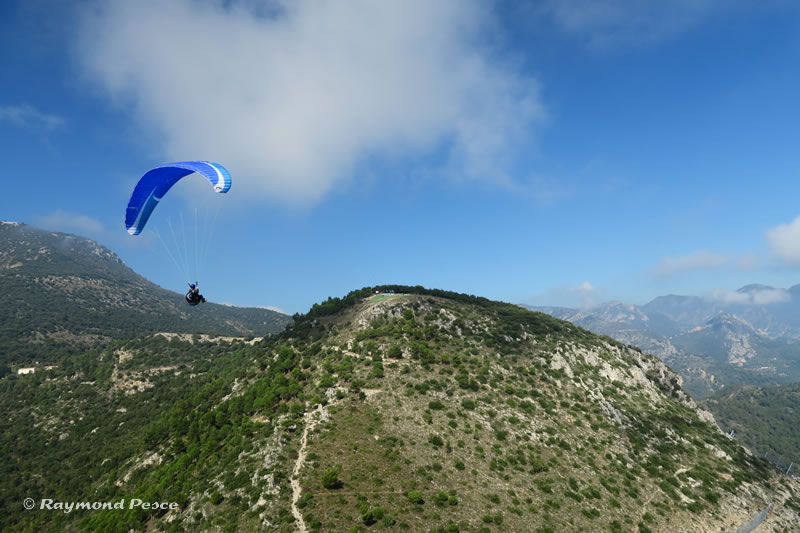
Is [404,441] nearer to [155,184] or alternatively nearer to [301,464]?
[301,464]

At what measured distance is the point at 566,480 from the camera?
44.7 metres

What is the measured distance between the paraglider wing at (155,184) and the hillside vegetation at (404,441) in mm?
31472

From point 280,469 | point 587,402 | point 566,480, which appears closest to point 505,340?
point 587,402

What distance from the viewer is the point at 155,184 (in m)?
40.1

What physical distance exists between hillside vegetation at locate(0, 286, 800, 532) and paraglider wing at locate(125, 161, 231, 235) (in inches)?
1239

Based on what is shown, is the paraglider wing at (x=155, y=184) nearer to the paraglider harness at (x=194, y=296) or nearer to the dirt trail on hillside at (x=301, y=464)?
the paraglider harness at (x=194, y=296)

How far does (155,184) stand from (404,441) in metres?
44.2

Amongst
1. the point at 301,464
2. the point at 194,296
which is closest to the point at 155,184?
the point at 194,296

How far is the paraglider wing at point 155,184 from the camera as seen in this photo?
3666cm

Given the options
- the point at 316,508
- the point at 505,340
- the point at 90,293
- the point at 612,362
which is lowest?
the point at 316,508

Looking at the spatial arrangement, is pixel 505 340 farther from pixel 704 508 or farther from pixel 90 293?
pixel 90 293

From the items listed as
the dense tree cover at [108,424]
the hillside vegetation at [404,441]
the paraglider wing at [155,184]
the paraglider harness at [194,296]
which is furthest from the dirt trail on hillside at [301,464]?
the paraglider wing at [155,184]

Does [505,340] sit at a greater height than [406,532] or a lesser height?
greater

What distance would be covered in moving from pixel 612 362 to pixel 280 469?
248ft
